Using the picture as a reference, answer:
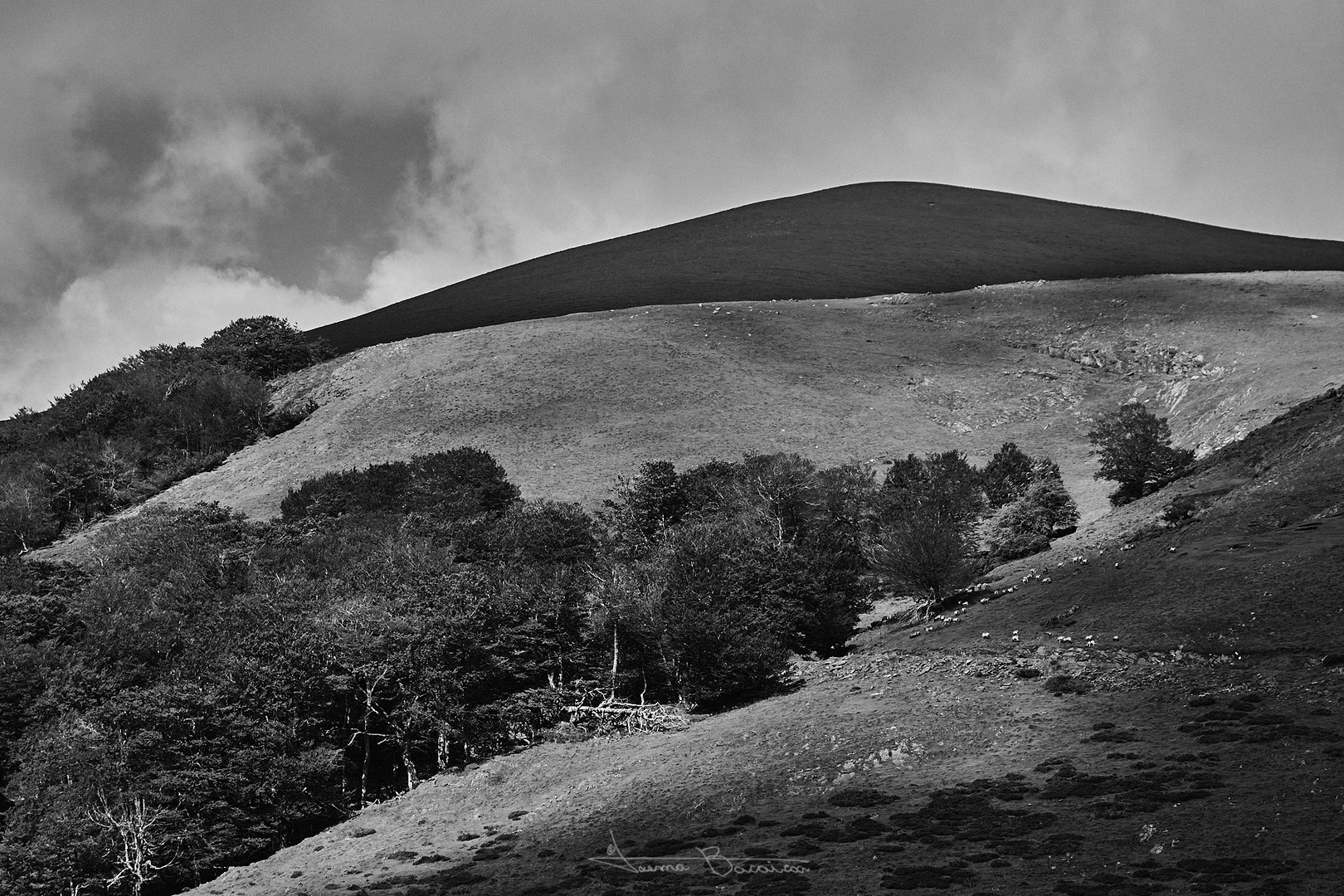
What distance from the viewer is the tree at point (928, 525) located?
2446 inches

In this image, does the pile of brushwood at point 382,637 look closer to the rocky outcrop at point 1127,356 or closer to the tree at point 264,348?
the rocky outcrop at point 1127,356

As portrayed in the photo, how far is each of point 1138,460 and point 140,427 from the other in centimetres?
9609

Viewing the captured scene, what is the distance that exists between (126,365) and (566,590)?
9973 centimetres

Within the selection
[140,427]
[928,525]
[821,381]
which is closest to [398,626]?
[928,525]

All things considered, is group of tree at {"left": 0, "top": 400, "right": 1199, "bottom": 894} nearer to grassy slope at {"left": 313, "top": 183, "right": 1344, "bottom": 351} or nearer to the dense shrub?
the dense shrub

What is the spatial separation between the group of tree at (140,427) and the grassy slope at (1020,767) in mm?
66355

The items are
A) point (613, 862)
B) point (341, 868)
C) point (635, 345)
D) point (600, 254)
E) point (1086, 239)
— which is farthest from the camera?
point (600, 254)

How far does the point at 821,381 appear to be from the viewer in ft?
364

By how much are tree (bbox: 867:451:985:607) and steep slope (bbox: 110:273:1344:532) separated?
957 centimetres

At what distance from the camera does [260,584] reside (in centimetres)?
6612

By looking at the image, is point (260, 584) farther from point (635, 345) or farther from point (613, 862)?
point (635, 345)

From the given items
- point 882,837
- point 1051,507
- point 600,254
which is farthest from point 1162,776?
point 600,254

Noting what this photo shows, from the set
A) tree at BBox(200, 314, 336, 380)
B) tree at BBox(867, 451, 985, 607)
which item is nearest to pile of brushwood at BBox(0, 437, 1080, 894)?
tree at BBox(867, 451, 985, 607)
